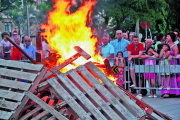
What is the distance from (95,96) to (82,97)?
0.73 feet

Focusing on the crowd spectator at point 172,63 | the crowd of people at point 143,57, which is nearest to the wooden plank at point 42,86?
the crowd of people at point 143,57

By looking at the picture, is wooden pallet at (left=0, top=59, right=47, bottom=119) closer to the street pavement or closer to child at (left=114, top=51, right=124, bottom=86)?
the street pavement

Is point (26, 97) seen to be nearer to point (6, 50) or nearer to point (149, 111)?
point (149, 111)

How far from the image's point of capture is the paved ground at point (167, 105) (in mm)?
6051

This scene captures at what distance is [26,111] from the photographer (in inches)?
171

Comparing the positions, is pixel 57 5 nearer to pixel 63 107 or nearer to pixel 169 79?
pixel 63 107

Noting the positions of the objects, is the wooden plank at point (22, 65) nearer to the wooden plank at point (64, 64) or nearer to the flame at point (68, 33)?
the wooden plank at point (64, 64)

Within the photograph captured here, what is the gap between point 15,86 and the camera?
4.34m

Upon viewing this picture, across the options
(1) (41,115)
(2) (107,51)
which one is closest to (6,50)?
(2) (107,51)

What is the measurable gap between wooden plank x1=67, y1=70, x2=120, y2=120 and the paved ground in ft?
7.15

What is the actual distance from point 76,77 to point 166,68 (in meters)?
4.67

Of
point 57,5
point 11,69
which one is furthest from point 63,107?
point 57,5

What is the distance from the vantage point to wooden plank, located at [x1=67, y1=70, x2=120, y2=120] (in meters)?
4.07

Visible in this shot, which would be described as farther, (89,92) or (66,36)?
(66,36)
